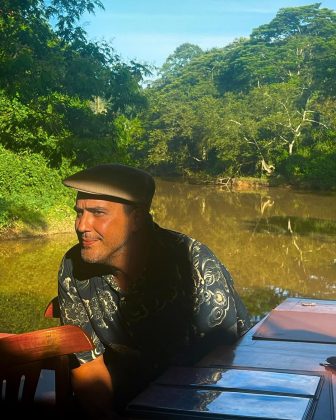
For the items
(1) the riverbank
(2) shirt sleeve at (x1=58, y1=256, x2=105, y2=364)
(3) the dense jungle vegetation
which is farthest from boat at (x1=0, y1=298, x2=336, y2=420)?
(1) the riverbank

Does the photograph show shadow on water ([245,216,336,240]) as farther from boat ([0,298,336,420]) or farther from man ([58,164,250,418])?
man ([58,164,250,418])

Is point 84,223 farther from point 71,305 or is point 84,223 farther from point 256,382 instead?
point 256,382

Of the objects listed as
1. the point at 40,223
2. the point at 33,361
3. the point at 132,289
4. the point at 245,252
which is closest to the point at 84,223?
the point at 132,289

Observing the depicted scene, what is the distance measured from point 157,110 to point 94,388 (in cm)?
3466

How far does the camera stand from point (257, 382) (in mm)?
1266

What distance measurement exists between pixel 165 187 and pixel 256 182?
4189mm

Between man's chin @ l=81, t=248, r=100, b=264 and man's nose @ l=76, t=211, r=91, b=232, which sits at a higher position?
man's nose @ l=76, t=211, r=91, b=232

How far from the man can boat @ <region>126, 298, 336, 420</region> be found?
0.09m

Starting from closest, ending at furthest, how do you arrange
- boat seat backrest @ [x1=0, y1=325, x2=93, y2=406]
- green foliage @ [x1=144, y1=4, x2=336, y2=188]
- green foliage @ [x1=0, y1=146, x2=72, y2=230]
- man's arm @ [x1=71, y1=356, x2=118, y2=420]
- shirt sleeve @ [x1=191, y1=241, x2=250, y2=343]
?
1. boat seat backrest @ [x1=0, y1=325, x2=93, y2=406]
2. man's arm @ [x1=71, y1=356, x2=118, y2=420]
3. shirt sleeve @ [x1=191, y1=241, x2=250, y2=343]
4. green foliage @ [x1=0, y1=146, x2=72, y2=230]
5. green foliage @ [x1=144, y1=4, x2=336, y2=188]

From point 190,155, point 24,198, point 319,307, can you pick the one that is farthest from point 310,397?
point 190,155

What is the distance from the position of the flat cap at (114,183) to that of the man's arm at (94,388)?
33 cm

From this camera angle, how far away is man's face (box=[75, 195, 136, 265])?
140 cm

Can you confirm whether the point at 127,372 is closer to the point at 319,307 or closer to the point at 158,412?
the point at 158,412

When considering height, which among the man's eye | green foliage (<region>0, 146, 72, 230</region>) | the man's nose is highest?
the man's eye
